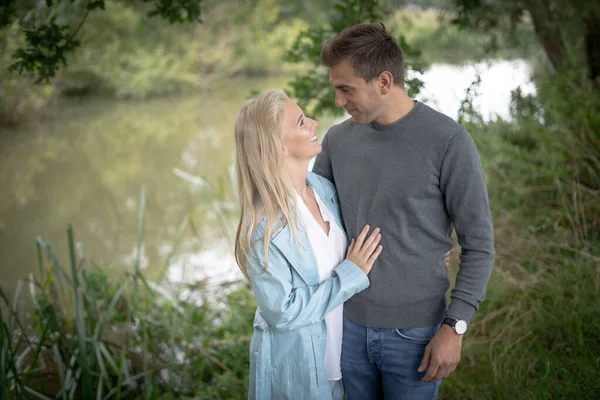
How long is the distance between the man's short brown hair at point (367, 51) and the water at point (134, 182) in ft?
4.69

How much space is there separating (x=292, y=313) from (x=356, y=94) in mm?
668

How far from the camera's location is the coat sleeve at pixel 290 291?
1568mm

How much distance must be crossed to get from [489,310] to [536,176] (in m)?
1.14

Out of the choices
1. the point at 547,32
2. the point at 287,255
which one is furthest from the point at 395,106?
the point at 547,32

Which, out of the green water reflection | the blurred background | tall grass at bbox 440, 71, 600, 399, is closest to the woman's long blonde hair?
the blurred background

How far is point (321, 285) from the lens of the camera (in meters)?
1.61

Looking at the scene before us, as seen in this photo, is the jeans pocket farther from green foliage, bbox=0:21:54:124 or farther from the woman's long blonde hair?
green foliage, bbox=0:21:54:124

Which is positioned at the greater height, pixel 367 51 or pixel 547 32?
pixel 547 32

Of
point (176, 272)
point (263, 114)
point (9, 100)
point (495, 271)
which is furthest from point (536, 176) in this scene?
point (9, 100)

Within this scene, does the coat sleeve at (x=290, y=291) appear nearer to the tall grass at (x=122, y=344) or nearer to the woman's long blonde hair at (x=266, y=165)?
the woman's long blonde hair at (x=266, y=165)

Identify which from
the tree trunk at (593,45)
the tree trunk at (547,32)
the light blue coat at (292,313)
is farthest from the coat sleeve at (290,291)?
the tree trunk at (547,32)

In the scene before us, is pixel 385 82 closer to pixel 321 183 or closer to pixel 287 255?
pixel 321 183

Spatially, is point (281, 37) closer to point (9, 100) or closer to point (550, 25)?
point (9, 100)

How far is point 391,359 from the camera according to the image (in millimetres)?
1651
